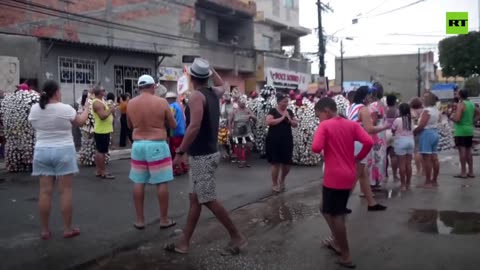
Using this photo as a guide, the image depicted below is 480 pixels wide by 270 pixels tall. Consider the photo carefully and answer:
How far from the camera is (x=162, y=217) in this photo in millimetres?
6113

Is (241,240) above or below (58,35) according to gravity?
below

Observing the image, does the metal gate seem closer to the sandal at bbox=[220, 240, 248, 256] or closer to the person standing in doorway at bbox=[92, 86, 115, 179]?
the person standing in doorway at bbox=[92, 86, 115, 179]

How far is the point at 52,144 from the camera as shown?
5.41 m

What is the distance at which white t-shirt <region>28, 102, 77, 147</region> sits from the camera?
5387mm

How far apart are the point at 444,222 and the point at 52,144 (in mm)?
4883

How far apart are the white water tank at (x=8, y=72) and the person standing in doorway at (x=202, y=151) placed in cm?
1353

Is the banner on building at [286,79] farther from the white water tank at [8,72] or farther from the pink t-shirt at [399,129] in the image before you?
the pink t-shirt at [399,129]

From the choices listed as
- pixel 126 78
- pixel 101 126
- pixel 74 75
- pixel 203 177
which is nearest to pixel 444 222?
pixel 203 177

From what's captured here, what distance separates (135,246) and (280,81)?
93.6ft

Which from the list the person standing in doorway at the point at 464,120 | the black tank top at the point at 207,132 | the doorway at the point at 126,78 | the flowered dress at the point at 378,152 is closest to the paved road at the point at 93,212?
the black tank top at the point at 207,132

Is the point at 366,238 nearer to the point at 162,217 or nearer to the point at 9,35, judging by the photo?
the point at 162,217

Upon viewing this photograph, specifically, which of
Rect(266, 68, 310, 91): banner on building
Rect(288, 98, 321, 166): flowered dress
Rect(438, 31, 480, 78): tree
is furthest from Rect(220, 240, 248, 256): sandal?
Rect(438, 31, 480, 78): tree

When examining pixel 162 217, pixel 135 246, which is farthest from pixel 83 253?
pixel 162 217

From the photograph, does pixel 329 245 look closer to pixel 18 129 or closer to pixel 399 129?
pixel 399 129
